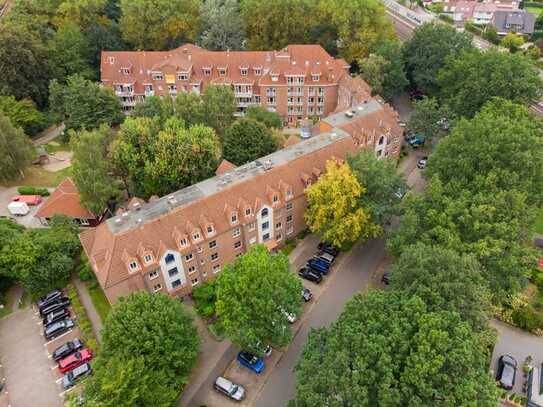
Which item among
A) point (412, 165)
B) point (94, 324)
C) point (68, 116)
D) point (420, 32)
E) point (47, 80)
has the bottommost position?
point (94, 324)

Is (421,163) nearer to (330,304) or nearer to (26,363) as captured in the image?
(330,304)

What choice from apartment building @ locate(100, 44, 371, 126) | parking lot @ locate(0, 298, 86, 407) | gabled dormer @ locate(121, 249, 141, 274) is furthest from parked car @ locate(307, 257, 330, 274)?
apartment building @ locate(100, 44, 371, 126)

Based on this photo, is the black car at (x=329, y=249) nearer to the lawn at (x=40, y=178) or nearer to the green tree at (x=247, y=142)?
the green tree at (x=247, y=142)

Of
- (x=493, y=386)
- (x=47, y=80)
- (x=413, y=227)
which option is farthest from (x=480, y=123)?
(x=47, y=80)

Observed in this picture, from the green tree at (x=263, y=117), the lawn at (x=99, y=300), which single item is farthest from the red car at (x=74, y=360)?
the green tree at (x=263, y=117)

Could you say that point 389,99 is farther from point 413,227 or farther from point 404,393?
point 404,393

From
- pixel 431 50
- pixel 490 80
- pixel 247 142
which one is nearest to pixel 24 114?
pixel 247 142
